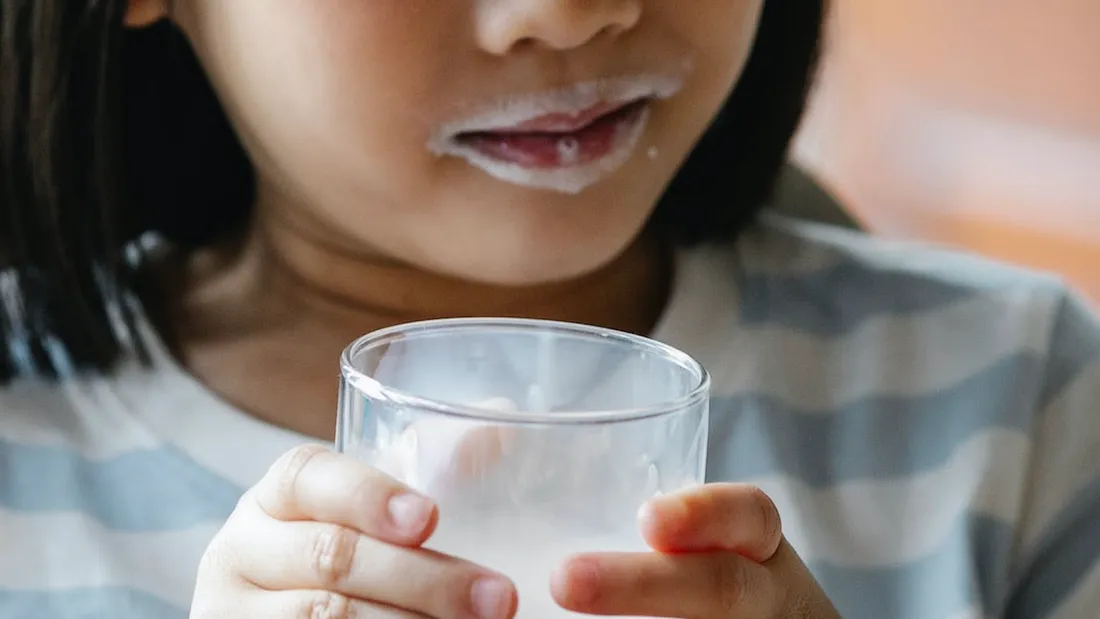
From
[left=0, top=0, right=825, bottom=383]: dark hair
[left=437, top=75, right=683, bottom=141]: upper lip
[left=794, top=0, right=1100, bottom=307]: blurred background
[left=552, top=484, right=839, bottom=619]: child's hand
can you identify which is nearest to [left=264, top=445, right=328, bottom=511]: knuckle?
[left=552, top=484, right=839, bottom=619]: child's hand

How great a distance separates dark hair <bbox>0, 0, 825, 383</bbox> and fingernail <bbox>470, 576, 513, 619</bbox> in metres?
0.47

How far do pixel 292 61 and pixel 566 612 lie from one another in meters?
0.36

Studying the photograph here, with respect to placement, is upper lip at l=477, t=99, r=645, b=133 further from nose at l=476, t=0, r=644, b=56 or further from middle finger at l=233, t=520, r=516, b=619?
middle finger at l=233, t=520, r=516, b=619

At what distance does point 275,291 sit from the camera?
78 centimetres

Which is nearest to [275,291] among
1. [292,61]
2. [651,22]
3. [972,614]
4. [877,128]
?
[292,61]

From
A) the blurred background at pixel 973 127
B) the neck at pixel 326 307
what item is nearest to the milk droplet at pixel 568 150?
the neck at pixel 326 307

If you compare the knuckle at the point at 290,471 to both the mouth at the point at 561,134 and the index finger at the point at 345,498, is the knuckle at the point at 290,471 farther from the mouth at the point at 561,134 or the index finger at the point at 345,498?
the mouth at the point at 561,134

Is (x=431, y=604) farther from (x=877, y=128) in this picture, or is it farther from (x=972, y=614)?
(x=877, y=128)

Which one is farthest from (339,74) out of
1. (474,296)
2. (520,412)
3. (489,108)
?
(520,412)

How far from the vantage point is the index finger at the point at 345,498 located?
33 centimetres

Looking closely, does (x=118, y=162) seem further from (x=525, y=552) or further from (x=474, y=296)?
(x=525, y=552)

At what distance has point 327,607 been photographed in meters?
0.38

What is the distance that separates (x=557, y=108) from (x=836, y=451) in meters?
0.25

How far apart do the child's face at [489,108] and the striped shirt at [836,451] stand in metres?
0.13
